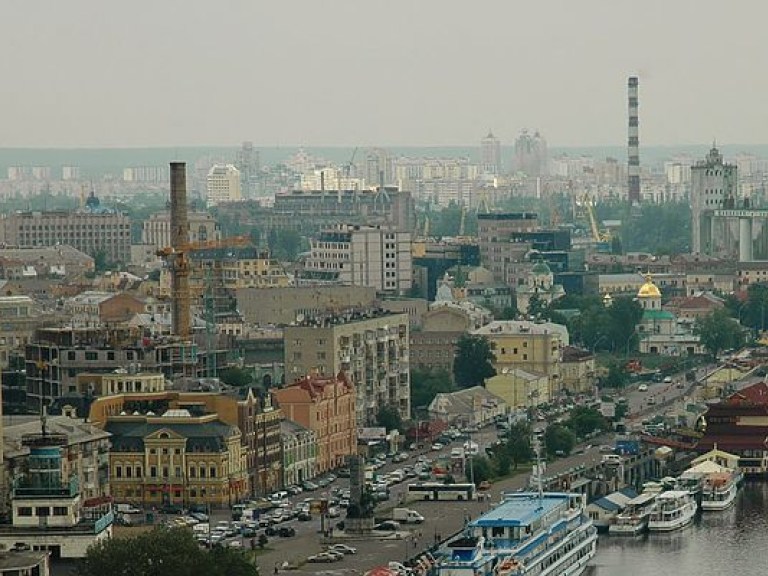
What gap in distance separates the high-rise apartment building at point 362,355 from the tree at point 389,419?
0.43 ft

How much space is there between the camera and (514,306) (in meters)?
60.1

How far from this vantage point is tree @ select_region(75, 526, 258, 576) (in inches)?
891

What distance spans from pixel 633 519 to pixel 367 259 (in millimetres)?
29732

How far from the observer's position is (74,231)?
76.6 metres

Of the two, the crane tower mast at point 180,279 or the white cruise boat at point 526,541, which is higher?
the crane tower mast at point 180,279

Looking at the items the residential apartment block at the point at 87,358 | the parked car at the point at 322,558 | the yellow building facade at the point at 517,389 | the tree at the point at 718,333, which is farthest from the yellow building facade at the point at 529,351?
the parked car at the point at 322,558

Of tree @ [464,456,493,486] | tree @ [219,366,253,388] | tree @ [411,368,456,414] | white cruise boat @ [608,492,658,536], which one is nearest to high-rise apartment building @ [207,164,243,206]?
tree @ [411,368,456,414]

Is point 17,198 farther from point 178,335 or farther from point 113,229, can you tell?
point 178,335

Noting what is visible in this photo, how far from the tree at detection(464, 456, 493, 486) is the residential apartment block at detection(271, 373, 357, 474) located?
1.80 meters

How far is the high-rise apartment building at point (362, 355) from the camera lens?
39250mm

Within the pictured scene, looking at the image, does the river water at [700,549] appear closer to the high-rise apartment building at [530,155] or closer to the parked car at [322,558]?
the parked car at [322,558]

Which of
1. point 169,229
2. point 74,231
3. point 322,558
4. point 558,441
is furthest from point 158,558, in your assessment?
point 74,231

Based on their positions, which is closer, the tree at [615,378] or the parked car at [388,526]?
the parked car at [388,526]

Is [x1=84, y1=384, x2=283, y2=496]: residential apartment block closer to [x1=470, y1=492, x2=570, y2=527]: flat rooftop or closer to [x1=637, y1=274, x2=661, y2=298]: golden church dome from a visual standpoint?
[x1=470, y1=492, x2=570, y2=527]: flat rooftop
